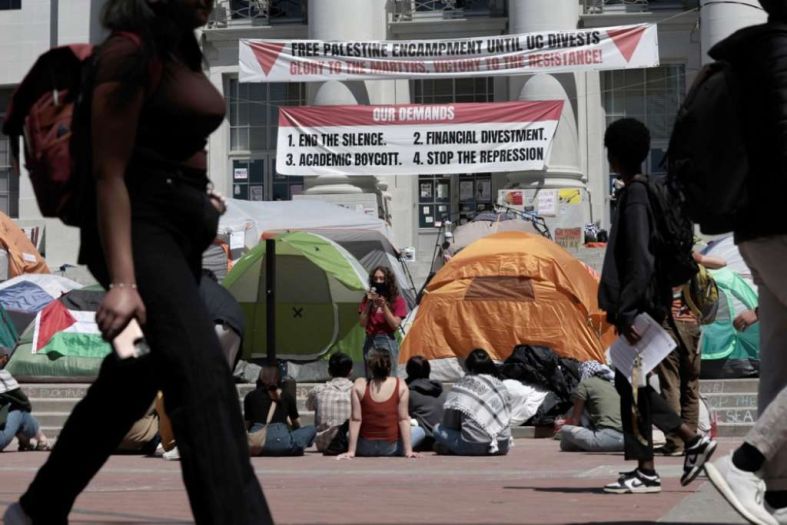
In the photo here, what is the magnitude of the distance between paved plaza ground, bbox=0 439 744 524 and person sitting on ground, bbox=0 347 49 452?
68.5 inches

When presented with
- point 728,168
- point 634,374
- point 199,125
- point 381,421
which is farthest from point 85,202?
point 381,421

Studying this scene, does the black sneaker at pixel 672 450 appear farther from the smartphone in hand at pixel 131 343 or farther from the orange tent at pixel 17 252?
the orange tent at pixel 17 252

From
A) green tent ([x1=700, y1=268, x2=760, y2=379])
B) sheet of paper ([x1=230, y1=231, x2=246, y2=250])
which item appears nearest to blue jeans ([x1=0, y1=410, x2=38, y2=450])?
green tent ([x1=700, y1=268, x2=760, y2=379])

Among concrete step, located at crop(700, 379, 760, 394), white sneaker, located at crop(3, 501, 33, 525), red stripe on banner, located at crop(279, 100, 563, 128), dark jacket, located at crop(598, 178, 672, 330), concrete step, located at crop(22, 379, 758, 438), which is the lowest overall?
concrete step, located at crop(22, 379, 758, 438)

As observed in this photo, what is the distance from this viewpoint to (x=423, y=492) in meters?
8.27

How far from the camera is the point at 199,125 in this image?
4.19m

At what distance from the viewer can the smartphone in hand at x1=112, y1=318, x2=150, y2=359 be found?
388cm

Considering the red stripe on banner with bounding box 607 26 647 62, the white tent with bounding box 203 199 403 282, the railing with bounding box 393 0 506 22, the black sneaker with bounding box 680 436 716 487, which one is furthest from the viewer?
the railing with bounding box 393 0 506 22

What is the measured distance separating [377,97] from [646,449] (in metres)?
25.9

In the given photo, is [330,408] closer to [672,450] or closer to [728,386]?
[672,450]

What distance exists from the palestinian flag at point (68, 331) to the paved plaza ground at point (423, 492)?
7484 mm

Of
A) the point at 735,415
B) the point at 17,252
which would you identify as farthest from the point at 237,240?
the point at 735,415

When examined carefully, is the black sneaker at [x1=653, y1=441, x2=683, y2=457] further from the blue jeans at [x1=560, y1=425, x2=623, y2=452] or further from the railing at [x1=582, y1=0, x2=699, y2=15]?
the railing at [x1=582, y1=0, x2=699, y2=15]

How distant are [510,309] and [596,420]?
18.4ft
